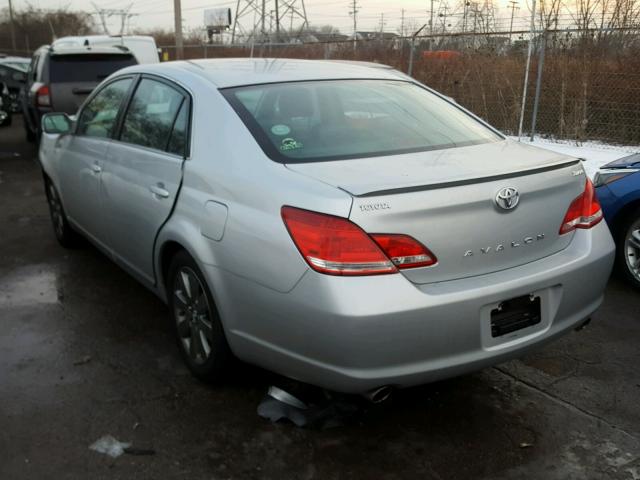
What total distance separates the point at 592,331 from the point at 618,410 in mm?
1009

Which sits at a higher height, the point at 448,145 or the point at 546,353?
the point at 448,145

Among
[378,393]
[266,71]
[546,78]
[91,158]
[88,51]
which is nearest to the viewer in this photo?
[378,393]

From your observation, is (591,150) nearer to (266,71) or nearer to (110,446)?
(266,71)

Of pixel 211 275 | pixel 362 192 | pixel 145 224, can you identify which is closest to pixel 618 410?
pixel 362 192

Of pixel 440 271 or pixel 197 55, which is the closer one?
pixel 440 271

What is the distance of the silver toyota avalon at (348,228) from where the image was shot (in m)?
2.42

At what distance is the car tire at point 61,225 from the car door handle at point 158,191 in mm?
2202

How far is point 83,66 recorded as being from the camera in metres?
10.3

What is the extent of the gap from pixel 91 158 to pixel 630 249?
397 centimetres

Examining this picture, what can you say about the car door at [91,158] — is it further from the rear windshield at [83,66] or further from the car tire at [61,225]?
the rear windshield at [83,66]

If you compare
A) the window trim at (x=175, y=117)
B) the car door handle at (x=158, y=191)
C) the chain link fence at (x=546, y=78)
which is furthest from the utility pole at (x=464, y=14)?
the car door handle at (x=158, y=191)

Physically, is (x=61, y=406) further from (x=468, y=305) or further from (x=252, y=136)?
(x=468, y=305)

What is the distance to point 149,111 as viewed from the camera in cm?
388

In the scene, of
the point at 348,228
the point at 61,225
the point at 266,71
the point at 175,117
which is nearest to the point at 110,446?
the point at 348,228
